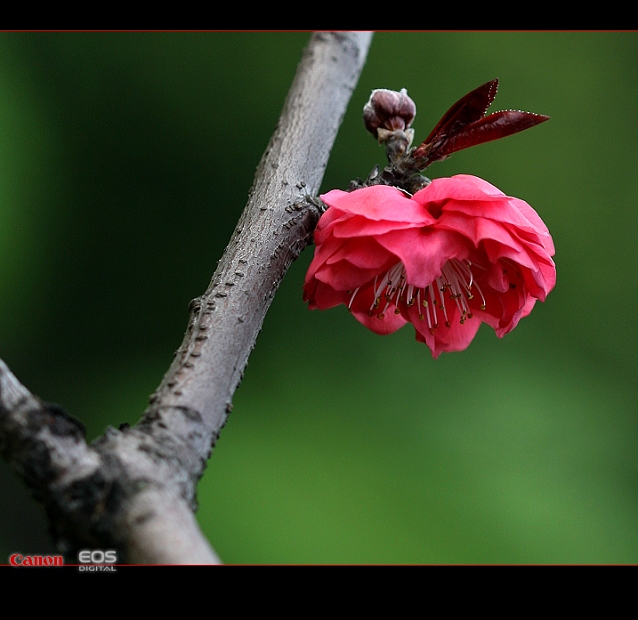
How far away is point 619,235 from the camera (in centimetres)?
190

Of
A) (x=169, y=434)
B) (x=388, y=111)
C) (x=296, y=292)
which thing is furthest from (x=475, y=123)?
(x=296, y=292)

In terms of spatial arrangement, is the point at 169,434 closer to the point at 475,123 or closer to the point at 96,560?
the point at 96,560

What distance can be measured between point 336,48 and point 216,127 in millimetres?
839

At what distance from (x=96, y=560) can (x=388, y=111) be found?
55 cm

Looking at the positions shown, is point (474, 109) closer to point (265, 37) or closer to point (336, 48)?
point (336, 48)

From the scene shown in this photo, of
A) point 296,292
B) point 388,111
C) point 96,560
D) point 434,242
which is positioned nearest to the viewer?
point 96,560

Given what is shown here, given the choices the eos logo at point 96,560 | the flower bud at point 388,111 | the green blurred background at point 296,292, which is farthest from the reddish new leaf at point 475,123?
the green blurred background at point 296,292

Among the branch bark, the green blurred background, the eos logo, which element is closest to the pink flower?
the branch bark

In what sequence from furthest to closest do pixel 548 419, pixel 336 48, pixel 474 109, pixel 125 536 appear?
pixel 548 419 < pixel 336 48 < pixel 474 109 < pixel 125 536

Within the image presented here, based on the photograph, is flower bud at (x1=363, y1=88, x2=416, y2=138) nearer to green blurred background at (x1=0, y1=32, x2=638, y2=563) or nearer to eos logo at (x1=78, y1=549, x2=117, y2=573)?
eos logo at (x1=78, y1=549, x2=117, y2=573)

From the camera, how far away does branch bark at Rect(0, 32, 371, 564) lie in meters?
0.43

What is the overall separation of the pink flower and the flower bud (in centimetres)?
14

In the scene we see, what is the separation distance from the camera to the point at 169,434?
19.2 inches

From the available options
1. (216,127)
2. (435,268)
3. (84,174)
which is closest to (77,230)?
(84,174)
